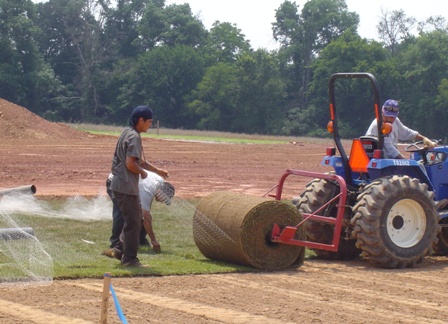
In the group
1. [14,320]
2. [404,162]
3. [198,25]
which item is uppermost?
[198,25]

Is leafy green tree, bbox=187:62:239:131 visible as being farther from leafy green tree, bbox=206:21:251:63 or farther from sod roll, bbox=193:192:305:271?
sod roll, bbox=193:192:305:271

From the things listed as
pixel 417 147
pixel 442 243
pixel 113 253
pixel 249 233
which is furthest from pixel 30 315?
pixel 442 243

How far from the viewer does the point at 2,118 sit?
43000mm

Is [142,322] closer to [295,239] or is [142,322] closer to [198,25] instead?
[295,239]

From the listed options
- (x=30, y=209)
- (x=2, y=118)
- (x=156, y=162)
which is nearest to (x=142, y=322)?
(x=30, y=209)

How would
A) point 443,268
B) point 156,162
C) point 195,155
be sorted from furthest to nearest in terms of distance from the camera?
1. point 195,155
2. point 156,162
3. point 443,268

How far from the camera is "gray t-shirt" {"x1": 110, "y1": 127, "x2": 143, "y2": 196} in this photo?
1061 centimetres

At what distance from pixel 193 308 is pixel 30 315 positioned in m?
1.49

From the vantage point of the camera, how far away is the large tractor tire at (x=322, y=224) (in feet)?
38.9

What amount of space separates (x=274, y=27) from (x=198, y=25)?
26.4 feet

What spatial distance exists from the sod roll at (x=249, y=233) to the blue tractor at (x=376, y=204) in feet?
0.55

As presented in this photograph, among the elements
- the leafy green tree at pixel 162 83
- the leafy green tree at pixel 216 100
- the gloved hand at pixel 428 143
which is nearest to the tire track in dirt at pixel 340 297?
the gloved hand at pixel 428 143

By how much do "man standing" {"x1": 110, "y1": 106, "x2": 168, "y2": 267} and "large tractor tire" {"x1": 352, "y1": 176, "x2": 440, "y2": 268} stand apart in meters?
2.67

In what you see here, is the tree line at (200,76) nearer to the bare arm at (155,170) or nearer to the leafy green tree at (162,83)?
the leafy green tree at (162,83)
